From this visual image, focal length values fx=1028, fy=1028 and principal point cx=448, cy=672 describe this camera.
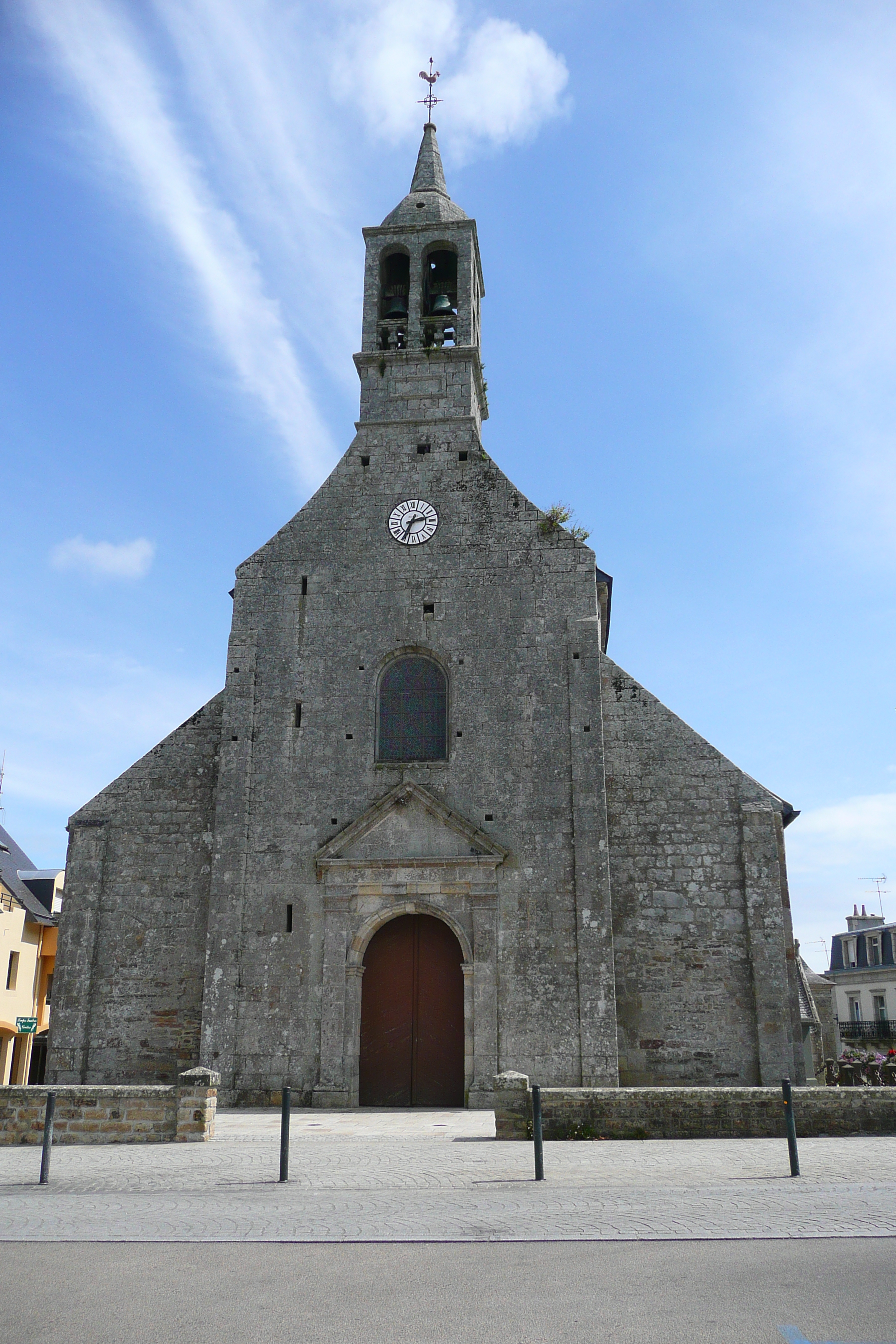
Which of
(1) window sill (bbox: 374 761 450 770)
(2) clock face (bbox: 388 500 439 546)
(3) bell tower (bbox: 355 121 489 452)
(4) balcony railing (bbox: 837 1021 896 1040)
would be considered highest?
(3) bell tower (bbox: 355 121 489 452)

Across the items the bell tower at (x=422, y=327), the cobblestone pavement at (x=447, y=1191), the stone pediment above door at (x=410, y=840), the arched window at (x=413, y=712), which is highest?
the bell tower at (x=422, y=327)

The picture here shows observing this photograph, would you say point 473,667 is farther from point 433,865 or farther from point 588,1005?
point 588,1005

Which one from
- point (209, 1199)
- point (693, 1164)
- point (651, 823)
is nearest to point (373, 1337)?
point (209, 1199)

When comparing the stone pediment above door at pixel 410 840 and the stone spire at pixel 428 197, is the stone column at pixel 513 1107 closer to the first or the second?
the stone pediment above door at pixel 410 840

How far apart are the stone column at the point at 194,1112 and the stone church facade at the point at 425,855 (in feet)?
15.0

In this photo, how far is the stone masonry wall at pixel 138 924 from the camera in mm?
16328

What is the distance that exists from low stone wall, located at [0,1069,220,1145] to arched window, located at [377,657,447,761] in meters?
7.12

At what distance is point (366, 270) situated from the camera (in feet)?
67.5

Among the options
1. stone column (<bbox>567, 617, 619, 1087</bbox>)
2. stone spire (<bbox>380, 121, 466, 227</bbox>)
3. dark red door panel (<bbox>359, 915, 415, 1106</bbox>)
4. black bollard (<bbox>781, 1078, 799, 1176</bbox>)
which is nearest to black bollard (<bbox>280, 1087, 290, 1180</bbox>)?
black bollard (<bbox>781, 1078, 799, 1176</bbox>)

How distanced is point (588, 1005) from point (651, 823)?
122 inches

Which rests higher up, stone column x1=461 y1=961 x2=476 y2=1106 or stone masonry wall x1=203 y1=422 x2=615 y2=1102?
stone masonry wall x1=203 y1=422 x2=615 y2=1102

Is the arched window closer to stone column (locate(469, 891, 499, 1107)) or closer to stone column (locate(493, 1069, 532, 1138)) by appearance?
stone column (locate(469, 891, 499, 1107))

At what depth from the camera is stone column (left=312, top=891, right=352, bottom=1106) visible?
1550 centimetres

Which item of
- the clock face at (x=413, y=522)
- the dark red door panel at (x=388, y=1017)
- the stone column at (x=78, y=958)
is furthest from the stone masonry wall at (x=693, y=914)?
the stone column at (x=78, y=958)
